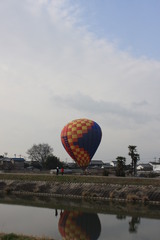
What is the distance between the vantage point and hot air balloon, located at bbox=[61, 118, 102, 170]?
4556 cm

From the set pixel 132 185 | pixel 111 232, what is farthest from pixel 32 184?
pixel 111 232

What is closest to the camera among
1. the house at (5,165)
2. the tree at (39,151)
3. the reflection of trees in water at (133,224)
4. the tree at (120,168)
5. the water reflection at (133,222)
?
the reflection of trees in water at (133,224)

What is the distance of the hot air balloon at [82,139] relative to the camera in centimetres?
4556

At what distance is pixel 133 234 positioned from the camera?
64.4 feet

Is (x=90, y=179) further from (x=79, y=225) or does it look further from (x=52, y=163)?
(x=52, y=163)

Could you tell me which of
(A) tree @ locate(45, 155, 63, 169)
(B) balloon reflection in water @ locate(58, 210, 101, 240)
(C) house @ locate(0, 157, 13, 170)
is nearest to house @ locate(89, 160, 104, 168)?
(C) house @ locate(0, 157, 13, 170)

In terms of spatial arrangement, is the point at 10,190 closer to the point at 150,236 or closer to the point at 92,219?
the point at 92,219

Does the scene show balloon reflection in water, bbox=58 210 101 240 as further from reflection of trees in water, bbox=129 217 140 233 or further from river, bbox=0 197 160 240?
reflection of trees in water, bbox=129 217 140 233

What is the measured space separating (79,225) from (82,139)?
23178 mm

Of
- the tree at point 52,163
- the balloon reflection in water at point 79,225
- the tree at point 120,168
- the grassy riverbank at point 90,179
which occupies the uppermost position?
the tree at point 52,163

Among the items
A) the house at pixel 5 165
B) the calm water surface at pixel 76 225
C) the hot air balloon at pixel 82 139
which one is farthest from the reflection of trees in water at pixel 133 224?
the house at pixel 5 165

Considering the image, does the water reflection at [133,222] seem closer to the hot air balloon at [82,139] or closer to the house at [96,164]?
the hot air balloon at [82,139]

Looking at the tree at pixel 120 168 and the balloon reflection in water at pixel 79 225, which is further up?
the tree at pixel 120 168

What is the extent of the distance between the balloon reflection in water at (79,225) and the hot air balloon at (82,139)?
17999mm
